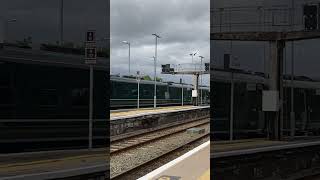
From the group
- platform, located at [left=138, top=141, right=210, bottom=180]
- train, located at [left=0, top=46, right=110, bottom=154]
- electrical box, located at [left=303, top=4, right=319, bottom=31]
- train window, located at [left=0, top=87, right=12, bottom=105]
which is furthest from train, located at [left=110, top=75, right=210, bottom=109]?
train window, located at [left=0, top=87, right=12, bottom=105]

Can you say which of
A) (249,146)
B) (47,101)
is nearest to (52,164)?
(47,101)

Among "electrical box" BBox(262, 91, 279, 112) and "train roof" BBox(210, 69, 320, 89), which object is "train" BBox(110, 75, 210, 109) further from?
"electrical box" BBox(262, 91, 279, 112)

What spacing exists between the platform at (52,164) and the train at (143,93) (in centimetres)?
1303

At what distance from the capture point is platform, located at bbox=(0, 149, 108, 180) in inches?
109

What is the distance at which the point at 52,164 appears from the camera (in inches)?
120

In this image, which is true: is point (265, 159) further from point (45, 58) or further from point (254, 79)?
point (45, 58)

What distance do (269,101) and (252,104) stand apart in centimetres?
17

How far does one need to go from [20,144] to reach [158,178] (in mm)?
3494

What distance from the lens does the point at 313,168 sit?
14.5ft

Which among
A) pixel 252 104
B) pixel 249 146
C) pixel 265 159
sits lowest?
pixel 265 159

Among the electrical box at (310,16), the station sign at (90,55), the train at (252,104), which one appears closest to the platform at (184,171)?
the train at (252,104)

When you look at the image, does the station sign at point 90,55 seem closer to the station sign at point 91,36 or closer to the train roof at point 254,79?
the station sign at point 91,36

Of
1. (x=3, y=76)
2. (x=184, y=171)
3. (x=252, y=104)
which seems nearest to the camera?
(x=3, y=76)

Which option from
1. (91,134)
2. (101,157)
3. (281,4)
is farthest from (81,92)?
(281,4)
